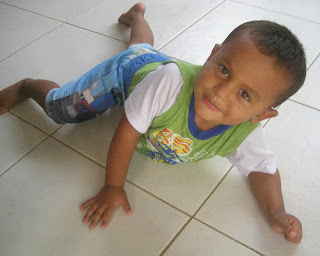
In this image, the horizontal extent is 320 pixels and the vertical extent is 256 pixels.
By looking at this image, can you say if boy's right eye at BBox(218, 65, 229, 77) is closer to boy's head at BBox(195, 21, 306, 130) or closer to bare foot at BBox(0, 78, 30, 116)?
boy's head at BBox(195, 21, 306, 130)

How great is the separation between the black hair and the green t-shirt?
5.3 inches

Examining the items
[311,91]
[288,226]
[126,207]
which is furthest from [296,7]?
[126,207]

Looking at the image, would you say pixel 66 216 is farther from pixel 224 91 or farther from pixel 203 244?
pixel 224 91

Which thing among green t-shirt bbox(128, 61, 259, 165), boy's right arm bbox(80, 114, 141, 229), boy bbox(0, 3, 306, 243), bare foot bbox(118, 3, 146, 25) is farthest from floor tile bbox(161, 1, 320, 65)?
boy's right arm bbox(80, 114, 141, 229)

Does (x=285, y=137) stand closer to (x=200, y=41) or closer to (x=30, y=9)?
(x=200, y=41)

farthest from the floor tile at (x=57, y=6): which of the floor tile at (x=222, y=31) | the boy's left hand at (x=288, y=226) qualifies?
the boy's left hand at (x=288, y=226)

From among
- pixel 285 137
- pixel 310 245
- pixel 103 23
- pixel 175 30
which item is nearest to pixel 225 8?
pixel 175 30

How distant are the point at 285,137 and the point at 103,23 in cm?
82

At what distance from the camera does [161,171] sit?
2.73 feet

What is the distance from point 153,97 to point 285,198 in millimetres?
401

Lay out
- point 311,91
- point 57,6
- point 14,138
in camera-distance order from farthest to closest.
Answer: point 57,6, point 311,91, point 14,138

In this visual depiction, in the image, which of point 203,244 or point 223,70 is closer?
point 223,70

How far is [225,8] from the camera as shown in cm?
141

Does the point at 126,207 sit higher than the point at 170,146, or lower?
lower
